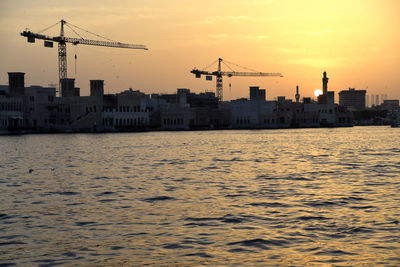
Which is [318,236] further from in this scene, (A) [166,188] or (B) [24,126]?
(B) [24,126]

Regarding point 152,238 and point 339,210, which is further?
point 339,210

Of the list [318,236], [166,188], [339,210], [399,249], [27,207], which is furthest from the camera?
[166,188]

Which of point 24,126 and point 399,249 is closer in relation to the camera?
point 399,249

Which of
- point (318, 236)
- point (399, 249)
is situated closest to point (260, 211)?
point (318, 236)

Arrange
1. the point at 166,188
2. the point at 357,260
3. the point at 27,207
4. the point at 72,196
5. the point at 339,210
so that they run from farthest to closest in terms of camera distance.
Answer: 1. the point at 166,188
2. the point at 72,196
3. the point at 27,207
4. the point at 339,210
5. the point at 357,260

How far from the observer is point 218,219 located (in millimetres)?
24094

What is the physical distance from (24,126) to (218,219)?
18086 cm

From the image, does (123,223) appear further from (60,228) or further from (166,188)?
(166,188)

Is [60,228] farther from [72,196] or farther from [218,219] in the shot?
[72,196]

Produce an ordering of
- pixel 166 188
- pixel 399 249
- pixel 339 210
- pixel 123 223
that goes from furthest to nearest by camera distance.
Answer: pixel 166 188 → pixel 339 210 → pixel 123 223 → pixel 399 249

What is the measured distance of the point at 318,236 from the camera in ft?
66.9

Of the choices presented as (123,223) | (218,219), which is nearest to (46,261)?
(123,223)

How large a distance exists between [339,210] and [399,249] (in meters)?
7.63

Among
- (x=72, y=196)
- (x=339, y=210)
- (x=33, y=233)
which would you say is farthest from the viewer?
(x=72, y=196)
